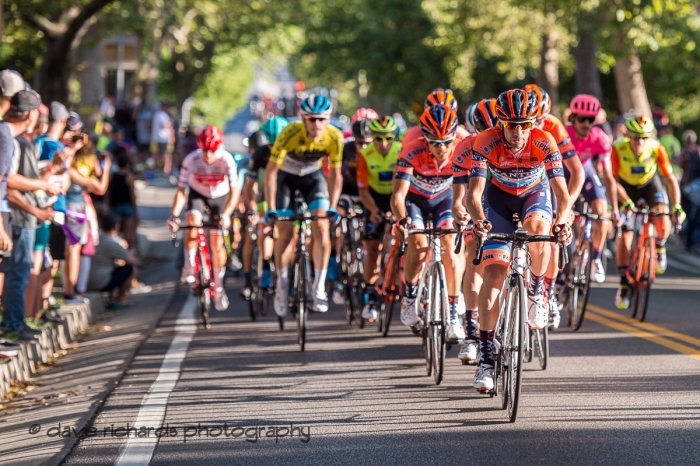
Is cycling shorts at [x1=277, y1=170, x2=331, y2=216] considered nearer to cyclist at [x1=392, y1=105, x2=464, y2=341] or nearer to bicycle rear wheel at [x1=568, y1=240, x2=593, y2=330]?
cyclist at [x1=392, y1=105, x2=464, y2=341]

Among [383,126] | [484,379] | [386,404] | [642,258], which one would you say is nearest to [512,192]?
[484,379]

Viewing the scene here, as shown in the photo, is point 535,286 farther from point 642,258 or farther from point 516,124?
point 642,258

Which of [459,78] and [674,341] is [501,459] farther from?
[459,78]

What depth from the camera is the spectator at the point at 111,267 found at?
1442 cm

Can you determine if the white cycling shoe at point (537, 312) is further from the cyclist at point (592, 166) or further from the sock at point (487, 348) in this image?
the cyclist at point (592, 166)

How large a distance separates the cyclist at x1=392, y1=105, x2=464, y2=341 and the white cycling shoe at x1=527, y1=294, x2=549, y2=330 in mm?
1190

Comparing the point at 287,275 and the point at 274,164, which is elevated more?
the point at 274,164

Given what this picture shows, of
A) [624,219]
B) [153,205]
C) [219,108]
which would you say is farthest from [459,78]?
[219,108]

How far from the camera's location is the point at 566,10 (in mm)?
25047

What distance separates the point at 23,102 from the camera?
32.2ft

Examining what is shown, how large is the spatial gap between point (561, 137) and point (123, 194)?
9.28 meters

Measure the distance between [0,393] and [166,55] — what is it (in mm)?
55184

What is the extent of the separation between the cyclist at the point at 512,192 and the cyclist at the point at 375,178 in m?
3.49

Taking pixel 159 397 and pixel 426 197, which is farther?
pixel 426 197
